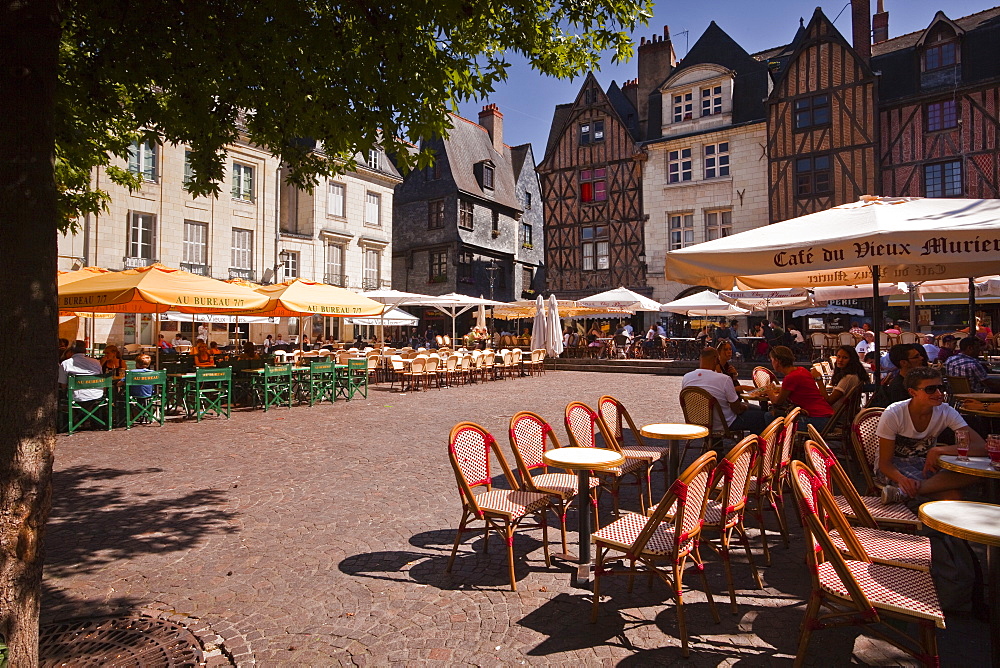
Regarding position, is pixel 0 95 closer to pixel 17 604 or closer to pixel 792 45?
pixel 17 604

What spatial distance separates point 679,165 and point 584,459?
2733cm

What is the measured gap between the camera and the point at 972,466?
326 cm

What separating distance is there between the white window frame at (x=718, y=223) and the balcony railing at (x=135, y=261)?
75.4 feet

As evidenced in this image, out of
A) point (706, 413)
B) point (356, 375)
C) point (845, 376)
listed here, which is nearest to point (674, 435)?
point (706, 413)

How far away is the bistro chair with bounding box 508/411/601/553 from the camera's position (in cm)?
415

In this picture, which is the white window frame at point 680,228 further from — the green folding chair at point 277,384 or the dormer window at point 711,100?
the green folding chair at point 277,384

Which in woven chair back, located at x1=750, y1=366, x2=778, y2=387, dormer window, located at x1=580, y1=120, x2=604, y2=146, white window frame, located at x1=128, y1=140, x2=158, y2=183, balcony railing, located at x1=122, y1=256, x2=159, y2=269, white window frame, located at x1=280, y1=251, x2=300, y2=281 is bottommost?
woven chair back, located at x1=750, y1=366, x2=778, y2=387

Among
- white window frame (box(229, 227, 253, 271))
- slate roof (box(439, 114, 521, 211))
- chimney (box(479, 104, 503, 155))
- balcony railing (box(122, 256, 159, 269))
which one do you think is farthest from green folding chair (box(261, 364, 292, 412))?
chimney (box(479, 104, 503, 155))

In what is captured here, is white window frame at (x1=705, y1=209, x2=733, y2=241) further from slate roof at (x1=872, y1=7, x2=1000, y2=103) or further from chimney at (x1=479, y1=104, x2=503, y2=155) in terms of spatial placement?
chimney at (x1=479, y1=104, x2=503, y2=155)

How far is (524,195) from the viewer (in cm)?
3991

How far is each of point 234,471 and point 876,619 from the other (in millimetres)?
5985

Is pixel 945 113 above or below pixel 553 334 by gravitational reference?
above

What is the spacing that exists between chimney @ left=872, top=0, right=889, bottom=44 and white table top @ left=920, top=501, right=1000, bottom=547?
3230 centimetres

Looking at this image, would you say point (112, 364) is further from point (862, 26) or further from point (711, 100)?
point (862, 26)
